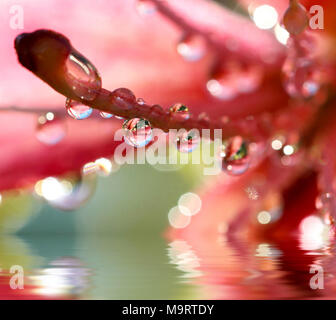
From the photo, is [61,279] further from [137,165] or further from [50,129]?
[137,165]

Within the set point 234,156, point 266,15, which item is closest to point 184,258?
point 234,156

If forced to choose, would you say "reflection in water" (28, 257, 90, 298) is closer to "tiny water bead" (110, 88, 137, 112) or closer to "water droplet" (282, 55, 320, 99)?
"tiny water bead" (110, 88, 137, 112)

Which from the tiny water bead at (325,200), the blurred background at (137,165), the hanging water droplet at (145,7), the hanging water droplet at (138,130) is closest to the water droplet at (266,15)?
the blurred background at (137,165)

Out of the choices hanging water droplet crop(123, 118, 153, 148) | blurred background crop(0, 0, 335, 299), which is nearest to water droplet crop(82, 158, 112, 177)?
blurred background crop(0, 0, 335, 299)

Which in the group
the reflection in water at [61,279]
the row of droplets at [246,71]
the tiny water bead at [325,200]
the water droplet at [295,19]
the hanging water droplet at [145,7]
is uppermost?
the hanging water droplet at [145,7]

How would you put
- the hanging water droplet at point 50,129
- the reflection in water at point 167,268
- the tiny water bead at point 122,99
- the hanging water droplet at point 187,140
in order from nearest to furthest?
the reflection in water at point 167,268 → the tiny water bead at point 122,99 → the hanging water droplet at point 187,140 → the hanging water droplet at point 50,129

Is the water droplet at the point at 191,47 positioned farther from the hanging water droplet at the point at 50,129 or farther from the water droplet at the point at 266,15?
the hanging water droplet at the point at 50,129
